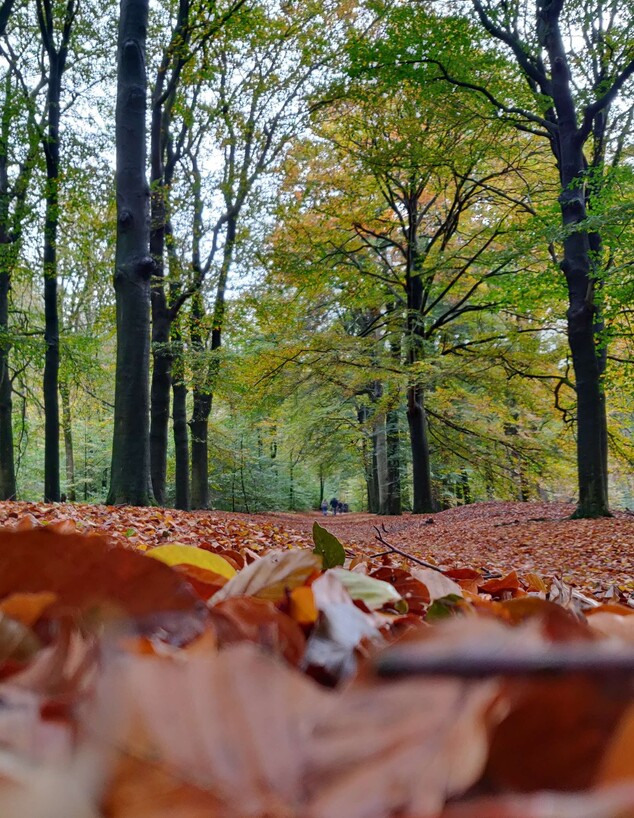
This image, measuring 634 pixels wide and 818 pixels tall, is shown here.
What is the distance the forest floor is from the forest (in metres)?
1.20

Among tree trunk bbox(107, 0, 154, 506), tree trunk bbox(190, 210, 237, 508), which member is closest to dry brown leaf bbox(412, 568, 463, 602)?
tree trunk bbox(107, 0, 154, 506)

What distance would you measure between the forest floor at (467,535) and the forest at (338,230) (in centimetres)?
120

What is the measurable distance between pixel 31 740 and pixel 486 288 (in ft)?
57.7

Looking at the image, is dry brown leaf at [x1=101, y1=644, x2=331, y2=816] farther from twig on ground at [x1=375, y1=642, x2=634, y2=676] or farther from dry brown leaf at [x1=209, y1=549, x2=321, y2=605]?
dry brown leaf at [x1=209, y1=549, x2=321, y2=605]

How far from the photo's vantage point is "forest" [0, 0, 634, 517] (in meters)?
8.83

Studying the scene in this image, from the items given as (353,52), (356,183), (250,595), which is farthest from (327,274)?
(250,595)

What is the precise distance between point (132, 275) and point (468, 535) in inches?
241

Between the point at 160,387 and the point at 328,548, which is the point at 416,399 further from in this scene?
the point at 328,548

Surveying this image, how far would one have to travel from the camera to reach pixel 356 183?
45.9ft

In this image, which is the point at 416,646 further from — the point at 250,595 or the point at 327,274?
the point at 327,274

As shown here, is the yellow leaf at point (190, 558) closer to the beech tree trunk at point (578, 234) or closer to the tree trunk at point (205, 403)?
the beech tree trunk at point (578, 234)

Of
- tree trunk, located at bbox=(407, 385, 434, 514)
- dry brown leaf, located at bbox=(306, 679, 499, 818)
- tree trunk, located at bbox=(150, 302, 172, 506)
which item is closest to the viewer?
dry brown leaf, located at bbox=(306, 679, 499, 818)

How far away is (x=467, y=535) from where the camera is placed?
888cm

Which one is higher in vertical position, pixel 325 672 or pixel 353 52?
pixel 353 52
